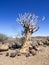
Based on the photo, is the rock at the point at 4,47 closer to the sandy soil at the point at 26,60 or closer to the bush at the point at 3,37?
the sandy soil at the point at 26,60

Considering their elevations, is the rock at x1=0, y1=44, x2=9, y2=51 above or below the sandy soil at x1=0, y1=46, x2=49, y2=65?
above

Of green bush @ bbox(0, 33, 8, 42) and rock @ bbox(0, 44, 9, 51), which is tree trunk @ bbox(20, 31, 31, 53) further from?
green bush @ bbox(0, 33, 8, 42)

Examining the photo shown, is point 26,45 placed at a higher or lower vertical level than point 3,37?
lower

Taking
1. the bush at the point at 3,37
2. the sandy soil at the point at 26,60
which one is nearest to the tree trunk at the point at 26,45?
the sandy soil at the point at 26,60

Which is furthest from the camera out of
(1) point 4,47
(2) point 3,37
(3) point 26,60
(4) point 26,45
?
(2) point 3,37

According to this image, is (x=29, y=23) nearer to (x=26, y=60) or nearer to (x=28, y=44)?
(x=28, y=44)

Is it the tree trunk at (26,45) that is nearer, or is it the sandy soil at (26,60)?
the sandy soil at (26,60)

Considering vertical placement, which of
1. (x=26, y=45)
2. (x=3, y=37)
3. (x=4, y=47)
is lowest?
(x=4, y=47)

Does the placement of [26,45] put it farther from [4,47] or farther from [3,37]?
[3,37]

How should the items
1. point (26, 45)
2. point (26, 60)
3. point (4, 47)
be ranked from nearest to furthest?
point (26, 60) < point (26, 45) < point (4, 47)

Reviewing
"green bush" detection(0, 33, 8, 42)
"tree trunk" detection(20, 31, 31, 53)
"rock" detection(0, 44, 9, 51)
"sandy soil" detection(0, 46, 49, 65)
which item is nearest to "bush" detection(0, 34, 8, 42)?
"green bush" detection(0, 33, 8, 42)

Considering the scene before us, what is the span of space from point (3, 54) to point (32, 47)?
3815 mm

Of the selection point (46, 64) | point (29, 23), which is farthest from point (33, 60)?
point (29, 23)

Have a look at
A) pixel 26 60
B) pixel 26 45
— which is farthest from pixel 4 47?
pixel 26 60
